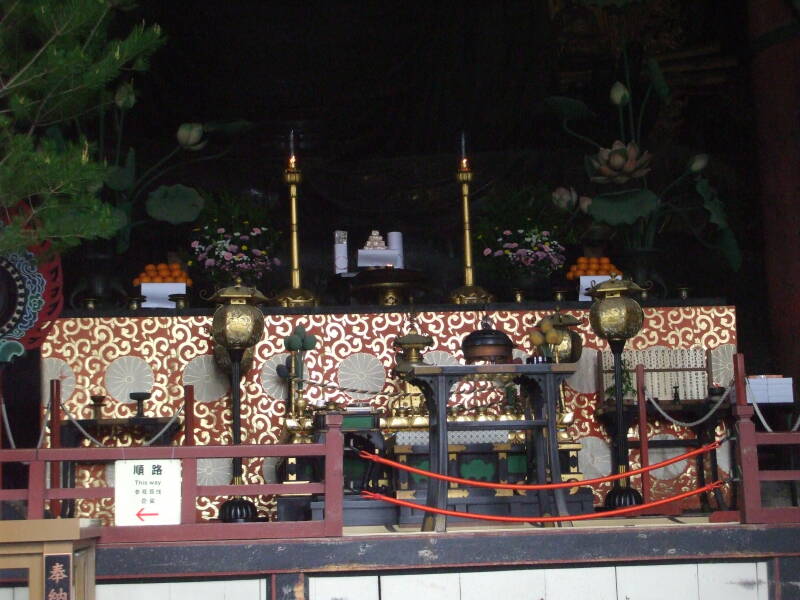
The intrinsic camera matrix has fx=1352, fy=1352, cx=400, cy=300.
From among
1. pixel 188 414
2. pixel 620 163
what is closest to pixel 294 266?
pixel 188 414

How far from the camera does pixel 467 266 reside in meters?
9.00

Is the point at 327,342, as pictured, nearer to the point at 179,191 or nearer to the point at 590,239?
the point at 179,191

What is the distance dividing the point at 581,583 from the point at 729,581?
0.70m

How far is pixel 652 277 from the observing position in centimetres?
899

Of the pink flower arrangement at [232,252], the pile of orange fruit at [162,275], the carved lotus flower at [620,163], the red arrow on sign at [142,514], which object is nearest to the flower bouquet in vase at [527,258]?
the carved lotus flower at [620,163]

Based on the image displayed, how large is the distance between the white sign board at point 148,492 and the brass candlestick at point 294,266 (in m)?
2.51

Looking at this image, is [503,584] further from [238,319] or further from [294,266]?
[294,266]

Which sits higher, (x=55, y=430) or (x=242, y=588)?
(x=55, y=430)

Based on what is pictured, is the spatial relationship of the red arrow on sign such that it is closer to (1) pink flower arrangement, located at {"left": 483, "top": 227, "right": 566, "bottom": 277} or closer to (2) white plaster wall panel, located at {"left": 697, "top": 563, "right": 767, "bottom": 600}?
(2) white plaster wall panel, located at {"left": 697, "top": 563, "right": 767, "bottom": 600}

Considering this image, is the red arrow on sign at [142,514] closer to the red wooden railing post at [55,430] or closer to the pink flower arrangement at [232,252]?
the red wooden railing post at [55,430]

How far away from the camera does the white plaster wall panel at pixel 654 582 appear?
6312 millimetres

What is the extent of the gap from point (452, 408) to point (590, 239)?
8.47ft

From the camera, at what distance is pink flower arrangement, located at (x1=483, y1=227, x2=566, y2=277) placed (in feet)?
28.9

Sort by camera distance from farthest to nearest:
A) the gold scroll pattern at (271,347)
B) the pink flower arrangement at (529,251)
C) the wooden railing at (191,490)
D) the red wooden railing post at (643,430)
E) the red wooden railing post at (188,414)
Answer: the pink flower arrangement at (529,251), the gold scroll pattern at (271,347), the red wooden railing post at (188,414), the red wooden railing post at (643,430), the wooden railing at (191,490)
